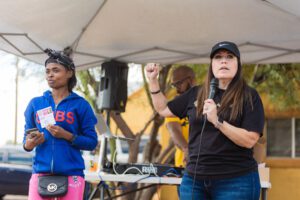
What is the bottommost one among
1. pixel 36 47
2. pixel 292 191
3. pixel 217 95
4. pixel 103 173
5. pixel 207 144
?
pixel 292 191

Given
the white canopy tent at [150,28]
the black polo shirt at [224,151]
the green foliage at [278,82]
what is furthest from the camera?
the green foliage at [278,82]

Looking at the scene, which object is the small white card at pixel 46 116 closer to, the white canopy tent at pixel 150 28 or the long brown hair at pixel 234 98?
the long brown hair at pixel 234 98

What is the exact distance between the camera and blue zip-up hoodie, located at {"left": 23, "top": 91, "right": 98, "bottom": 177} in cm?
330

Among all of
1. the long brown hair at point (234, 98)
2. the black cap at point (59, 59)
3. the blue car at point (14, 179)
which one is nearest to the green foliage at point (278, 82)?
the blue car at point (14, 179)

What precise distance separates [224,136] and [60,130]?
1.06m

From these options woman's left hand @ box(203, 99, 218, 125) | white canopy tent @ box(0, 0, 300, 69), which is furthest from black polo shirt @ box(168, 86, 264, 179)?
white canopy tent @ box(0, 0, 300, 69)

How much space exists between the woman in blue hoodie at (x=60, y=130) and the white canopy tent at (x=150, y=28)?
→ 1544 millimetres

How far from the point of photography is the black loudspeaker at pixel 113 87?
20.9ft

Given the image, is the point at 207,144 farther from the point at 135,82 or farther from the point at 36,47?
the point at 135,82

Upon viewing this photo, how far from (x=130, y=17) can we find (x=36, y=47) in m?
1.27

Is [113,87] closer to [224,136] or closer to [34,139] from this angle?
[34,139]

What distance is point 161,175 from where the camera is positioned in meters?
5.20

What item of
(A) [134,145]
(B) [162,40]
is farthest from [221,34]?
(A) [134,145]

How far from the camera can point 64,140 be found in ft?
10.9
